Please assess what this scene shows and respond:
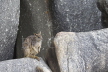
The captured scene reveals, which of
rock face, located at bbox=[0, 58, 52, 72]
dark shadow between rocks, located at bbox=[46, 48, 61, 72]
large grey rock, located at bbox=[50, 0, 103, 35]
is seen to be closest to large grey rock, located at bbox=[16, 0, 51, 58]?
large grey rock, located at bbox=[50, 0, 103, 35]

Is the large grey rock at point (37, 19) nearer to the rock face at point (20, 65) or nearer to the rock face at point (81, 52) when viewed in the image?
the rock face at point (81, 52)

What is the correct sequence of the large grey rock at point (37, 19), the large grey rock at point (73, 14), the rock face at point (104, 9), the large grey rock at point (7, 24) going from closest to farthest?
the large grey rock at point (7, 24) → the large grey rock at point (73, 14) → the large grey rock at point (37, 19) → the rock face at point (104, 9)

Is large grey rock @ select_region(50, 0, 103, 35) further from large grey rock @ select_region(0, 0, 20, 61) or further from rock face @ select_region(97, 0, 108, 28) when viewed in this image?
large grey rock @ select_region(0, 0, 20, 61)

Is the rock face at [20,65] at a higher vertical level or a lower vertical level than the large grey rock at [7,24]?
lower

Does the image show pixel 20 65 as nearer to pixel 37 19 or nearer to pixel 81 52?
pixel 81 52

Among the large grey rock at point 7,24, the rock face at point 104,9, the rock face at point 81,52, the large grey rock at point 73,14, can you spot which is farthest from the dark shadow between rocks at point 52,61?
the rock face at point 104,9

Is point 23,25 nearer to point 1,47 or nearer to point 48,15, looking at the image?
point 48,15
